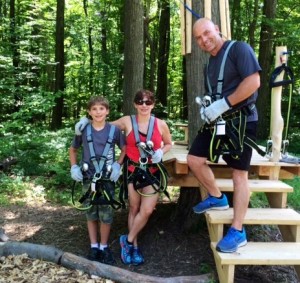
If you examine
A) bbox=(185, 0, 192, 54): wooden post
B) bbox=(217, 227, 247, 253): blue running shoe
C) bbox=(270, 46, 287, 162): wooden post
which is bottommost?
bbox=(217, 227, 247, 253): blue running shoe

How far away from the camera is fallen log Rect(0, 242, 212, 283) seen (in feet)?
13.3

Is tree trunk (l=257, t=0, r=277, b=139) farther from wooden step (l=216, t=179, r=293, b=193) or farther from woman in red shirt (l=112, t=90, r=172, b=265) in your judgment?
woman in red shirt (l=112, t=90, r=172, b=265)

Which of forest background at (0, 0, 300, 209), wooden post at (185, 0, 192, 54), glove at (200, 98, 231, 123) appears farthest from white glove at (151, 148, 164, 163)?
wooden post at (185, 0, 192, 54)

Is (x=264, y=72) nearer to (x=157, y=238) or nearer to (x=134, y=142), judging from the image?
(x=157, y=238)

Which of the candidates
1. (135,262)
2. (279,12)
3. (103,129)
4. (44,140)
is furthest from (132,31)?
(279,12)

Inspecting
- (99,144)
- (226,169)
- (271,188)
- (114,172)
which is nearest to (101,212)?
(114,172)

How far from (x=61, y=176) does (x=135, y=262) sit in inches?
156

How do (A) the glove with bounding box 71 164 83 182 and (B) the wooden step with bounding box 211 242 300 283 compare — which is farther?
(A) the glove with bounding box 71 164 83 182

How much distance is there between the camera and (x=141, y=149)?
4.38 metres

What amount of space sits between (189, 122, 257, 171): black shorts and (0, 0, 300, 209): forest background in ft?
3.73

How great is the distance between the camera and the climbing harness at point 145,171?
4.36m

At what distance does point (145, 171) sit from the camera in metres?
4.42

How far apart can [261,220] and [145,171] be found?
1.32 m

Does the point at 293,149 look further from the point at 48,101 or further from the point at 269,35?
the point at 48,101
